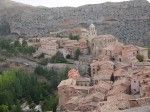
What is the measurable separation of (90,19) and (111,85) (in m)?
52.5

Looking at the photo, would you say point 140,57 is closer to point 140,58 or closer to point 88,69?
point 140,58

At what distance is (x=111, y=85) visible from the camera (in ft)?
128

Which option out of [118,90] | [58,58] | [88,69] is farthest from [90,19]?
[118,90]

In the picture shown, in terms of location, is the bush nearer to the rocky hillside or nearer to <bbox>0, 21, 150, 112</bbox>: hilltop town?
<bbox>0, 21, 150, 112</bbox>: hilltop town

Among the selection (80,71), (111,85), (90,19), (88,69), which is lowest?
(80,71)

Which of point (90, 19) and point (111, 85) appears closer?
point (111, 85)

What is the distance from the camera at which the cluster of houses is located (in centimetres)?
3207

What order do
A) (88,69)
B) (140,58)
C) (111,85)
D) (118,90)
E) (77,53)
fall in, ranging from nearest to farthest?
(118,90) → (111,85) → (140,58) → (88,69) → (77,53)

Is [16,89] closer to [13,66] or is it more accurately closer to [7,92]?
[7,92]

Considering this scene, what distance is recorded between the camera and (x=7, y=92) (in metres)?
41.3

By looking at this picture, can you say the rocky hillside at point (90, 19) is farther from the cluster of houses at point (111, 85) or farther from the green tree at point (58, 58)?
the cluster of houses at point (111, 85)

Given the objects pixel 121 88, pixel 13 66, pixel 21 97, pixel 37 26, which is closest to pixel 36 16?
pixel 37 26

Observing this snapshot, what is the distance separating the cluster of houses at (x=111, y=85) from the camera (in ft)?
105

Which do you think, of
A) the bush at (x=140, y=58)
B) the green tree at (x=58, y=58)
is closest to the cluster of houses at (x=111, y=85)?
the bush at (x=140, y=58)
